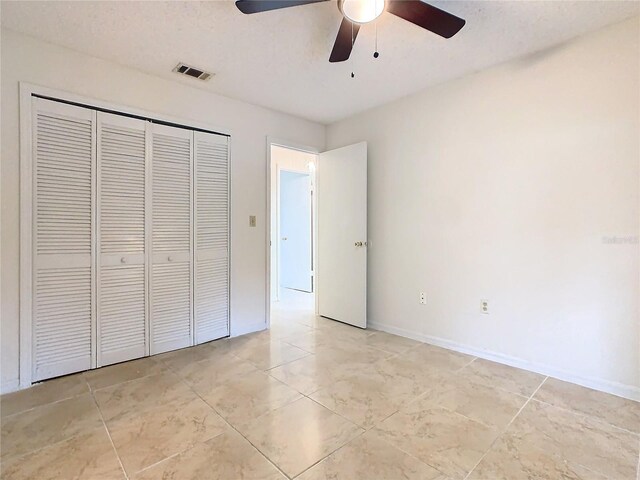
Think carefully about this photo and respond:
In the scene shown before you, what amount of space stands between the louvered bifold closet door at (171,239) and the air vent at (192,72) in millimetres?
474

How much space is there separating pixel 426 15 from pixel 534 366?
2.51m

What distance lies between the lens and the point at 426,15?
1699mm

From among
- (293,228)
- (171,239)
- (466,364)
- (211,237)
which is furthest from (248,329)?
(293,228)

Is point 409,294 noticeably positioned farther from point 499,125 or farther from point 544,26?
point 544,26

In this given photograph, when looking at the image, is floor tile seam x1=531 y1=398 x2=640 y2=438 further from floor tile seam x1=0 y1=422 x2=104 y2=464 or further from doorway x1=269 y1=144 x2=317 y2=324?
doorway x1=269 y1=144 x2=317 y2=324

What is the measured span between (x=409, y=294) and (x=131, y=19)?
3119mm

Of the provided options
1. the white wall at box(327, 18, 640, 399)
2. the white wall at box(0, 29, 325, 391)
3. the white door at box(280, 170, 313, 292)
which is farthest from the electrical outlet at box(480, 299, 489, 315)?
the white door at box(280, 170, 313, 292)

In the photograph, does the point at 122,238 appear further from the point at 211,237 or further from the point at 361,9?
the point at 361,9

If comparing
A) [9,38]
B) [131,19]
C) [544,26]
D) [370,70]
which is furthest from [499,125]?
[9,38]

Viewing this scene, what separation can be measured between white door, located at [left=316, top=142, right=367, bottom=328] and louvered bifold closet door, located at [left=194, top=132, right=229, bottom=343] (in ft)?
4.16

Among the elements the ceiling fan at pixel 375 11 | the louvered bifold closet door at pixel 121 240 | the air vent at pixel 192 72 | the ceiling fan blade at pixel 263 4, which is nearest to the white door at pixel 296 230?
the air vent at pixel 192 72

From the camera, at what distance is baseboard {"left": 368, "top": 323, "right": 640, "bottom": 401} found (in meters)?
2.10

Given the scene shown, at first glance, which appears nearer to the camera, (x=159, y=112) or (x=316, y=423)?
(x=316, y=423)

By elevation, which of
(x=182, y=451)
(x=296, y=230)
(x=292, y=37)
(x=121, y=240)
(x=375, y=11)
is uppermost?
(x=292, y=37)
